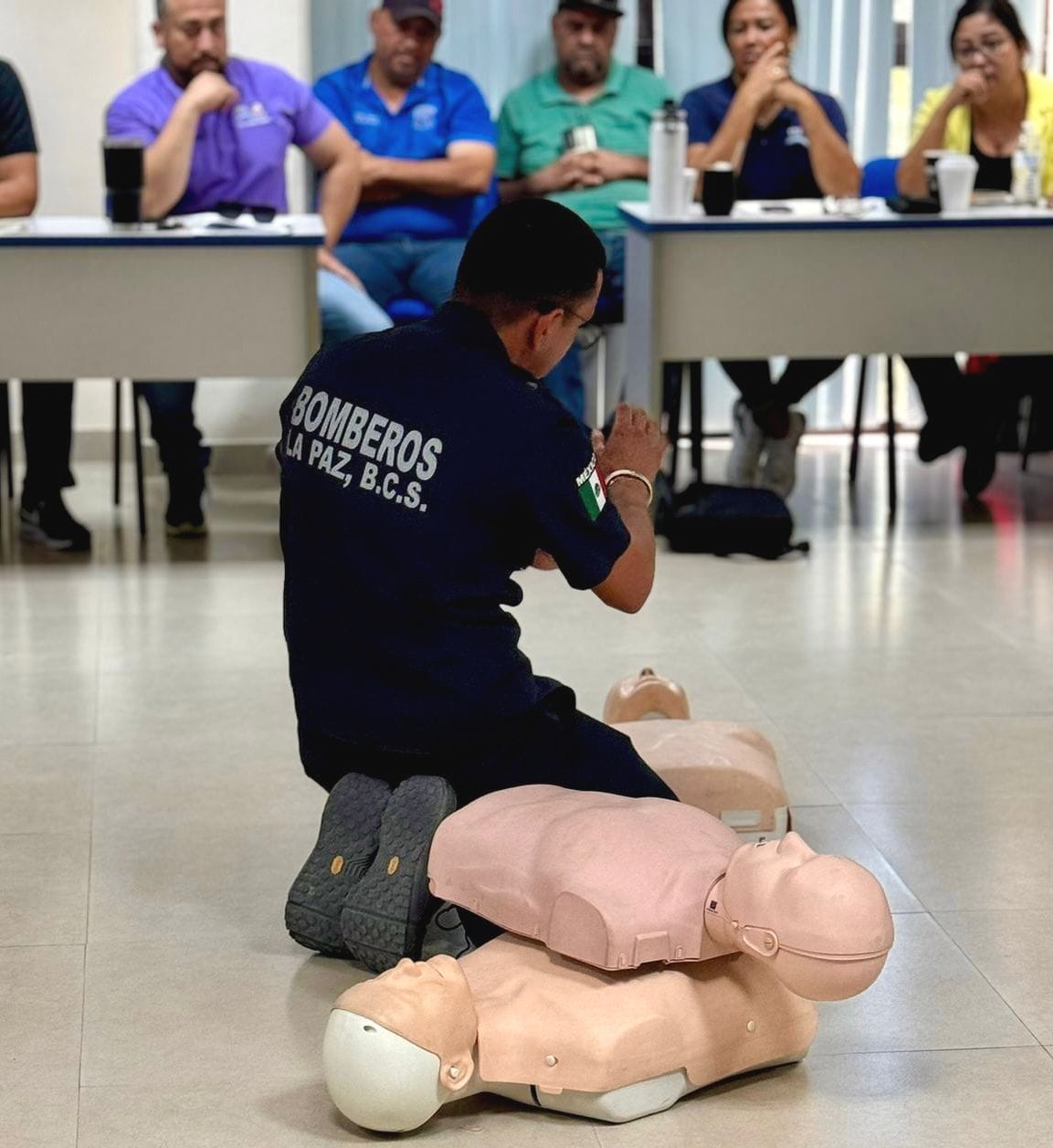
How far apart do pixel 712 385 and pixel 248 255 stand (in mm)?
1973

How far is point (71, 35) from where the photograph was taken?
205 inches

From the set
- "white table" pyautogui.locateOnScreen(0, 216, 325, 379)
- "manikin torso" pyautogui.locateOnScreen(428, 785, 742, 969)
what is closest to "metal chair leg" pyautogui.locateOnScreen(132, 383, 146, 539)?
"white table" pyautogui.locateOnScreen(0, 216, 325, 379)

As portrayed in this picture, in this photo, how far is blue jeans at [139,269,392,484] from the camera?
4555 millimetres

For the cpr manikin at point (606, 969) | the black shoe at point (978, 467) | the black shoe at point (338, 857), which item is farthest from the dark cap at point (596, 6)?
the cpr manikin at point (606, 969)

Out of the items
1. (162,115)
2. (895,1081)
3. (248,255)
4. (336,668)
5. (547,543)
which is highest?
(162,115)

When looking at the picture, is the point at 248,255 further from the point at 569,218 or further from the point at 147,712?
the point at 569,218

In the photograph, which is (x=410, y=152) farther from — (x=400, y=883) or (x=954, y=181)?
(x=400, y=883)

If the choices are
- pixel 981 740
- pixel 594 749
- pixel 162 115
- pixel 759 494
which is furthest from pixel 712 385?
pixel 594 749

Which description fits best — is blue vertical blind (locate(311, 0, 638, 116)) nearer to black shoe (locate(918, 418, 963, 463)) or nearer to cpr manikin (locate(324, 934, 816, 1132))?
black shoe (locate(918, 418, 963, 463))

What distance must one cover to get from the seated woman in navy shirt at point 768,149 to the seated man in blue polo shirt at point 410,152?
1.94ft

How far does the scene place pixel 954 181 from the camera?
171 inches

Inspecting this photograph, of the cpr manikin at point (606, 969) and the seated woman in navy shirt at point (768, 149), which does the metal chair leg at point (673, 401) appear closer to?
the seated woman in navy shirt at point (768, 149)

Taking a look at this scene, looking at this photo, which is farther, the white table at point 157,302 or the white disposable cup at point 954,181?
the white disposable cup at point 954,181

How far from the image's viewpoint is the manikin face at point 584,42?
5.16m
